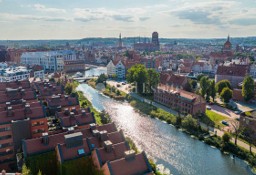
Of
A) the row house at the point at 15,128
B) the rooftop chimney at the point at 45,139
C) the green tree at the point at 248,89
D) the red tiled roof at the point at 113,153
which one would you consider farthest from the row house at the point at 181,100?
the rooftop chimney at the point at 45,139

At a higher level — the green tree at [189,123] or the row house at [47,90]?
the row house at [47,90]

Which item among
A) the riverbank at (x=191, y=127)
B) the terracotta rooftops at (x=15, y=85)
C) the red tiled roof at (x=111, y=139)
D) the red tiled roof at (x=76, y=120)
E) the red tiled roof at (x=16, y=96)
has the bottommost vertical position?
A: the riverbank at (x=191, y=127)

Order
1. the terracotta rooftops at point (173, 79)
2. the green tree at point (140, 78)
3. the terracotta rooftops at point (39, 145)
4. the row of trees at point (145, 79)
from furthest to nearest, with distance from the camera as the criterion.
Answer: the green tree at point (140, 78), the row of trees at point (145, 79), the terracotta rooftops at point (173, 79), the terracotta rooftops at point (39, 145)

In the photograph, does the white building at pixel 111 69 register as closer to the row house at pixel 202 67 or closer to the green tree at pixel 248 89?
the row house at pixel 202 67

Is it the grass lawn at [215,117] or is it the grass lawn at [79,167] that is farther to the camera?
the grass lawn at [215,117]

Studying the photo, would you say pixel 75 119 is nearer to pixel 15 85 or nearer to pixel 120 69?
pixel 15 85

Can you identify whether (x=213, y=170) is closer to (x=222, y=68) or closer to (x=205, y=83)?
(x=205, y=83)
